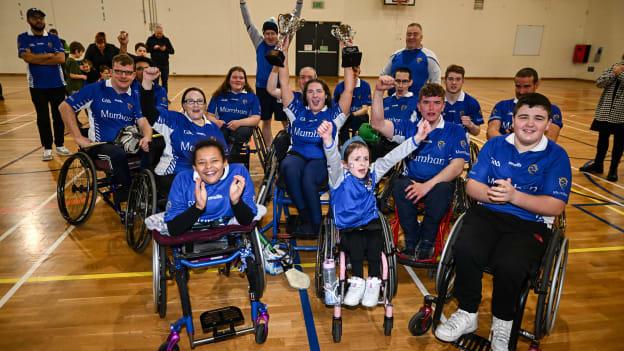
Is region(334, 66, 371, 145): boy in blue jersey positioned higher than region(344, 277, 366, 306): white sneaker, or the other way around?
region(334, 66, 371, 145): boy in blue jersey

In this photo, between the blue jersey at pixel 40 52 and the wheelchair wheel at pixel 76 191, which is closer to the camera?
the wheelchair wheel at pixel 76 191

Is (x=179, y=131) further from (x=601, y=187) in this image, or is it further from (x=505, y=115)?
(x=601, y=187)

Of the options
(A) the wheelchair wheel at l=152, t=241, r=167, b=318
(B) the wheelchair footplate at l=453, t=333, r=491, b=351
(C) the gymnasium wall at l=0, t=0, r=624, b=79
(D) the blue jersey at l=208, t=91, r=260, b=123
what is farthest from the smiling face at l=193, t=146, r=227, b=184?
(C) the gymnasium wall at l=0, t=0, r=624, b=79

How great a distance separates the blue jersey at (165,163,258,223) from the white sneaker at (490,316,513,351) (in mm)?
1260

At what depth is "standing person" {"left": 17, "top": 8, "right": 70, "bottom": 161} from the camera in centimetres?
460

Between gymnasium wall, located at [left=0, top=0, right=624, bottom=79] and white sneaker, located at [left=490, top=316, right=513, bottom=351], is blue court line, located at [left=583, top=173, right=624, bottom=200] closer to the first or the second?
white sneaker, located at [left=490, top=316, right=513, bottom=351]

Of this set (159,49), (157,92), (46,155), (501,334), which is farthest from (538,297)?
(159,49)

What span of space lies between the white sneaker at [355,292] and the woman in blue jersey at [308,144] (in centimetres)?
A: 80

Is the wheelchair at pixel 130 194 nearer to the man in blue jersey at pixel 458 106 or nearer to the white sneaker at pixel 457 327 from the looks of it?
the white sneaker at pixel 457 327

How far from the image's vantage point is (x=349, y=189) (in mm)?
2227

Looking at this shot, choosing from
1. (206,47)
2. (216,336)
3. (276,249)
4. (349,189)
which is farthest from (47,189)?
(206,47)

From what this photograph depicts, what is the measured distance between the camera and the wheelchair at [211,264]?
191cm

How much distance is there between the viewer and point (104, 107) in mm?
3207

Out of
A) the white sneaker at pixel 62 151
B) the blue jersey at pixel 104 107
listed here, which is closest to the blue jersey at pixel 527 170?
the blue jersey at pixel 104 107
